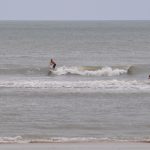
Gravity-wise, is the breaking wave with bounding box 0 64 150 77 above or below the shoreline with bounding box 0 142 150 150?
above

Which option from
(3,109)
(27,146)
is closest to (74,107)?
(3,109)

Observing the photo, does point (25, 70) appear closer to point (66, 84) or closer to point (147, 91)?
point (66, 84)

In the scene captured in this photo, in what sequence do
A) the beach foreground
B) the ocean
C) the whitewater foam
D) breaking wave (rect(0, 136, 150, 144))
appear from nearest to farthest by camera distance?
the beach foreground
breaking wave (rect(0, 136, 150, 144))
the ocean
the whitewater foam

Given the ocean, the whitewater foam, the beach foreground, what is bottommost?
the beach foreground

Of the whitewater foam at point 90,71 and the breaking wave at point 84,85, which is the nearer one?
the breaking wave at point 84,85

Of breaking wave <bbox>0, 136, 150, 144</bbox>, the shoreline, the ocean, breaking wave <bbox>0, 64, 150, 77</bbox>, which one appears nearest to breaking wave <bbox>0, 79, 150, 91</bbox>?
the ocean

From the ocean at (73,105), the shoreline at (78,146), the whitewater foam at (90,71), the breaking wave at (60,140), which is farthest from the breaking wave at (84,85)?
the shoreline at (78,146)

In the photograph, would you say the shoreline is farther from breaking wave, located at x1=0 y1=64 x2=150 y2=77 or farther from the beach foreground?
breaking wave, located at x1=0 y1=64 x2=150 y2=77

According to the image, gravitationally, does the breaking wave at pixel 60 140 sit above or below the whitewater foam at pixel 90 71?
below

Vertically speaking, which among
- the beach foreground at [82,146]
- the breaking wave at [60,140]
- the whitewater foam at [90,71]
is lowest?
the beach foreground at [82,146]

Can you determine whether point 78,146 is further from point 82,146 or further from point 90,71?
point 90,71

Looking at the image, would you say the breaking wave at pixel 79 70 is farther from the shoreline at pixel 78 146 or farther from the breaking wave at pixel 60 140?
the shoreline at pixel 78 146

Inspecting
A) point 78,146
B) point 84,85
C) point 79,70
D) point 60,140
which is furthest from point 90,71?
point 78,146

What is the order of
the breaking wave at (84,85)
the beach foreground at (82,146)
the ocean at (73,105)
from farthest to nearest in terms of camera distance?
1. the breaking wave at (84,85)
2. the ocean at (73,105)
3. the beach foreground at (82,146)
